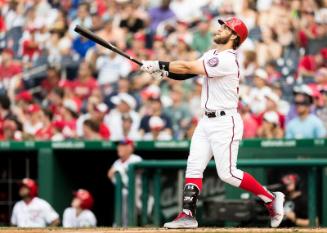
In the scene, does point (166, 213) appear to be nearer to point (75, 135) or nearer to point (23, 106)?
point (75, 135)

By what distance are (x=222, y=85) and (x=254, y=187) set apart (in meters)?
0.86

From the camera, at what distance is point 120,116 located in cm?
A: 1294

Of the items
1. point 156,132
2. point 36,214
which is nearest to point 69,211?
point 36,214

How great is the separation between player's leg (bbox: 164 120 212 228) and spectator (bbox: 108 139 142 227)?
2.94 meters

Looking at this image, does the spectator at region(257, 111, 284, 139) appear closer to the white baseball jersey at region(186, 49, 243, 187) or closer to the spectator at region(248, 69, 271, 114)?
the spectator at region(248, 69, 271, 114)

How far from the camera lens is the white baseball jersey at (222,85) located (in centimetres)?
771

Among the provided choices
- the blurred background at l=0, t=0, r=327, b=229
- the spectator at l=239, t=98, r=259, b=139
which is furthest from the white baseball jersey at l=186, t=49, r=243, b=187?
the spectator at l=239, t=98, r=259, b=139

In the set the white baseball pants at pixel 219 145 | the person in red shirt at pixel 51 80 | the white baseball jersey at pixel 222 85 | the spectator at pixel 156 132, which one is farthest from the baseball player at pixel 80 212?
the person in red shirt at pixel 51 80

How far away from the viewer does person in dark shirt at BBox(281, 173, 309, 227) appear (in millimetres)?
10268

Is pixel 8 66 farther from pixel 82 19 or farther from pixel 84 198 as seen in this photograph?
pixel 84 198

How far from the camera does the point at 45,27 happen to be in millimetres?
16016

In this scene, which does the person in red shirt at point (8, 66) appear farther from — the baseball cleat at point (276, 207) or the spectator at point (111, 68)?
the baseball cleat at point (276, 207)

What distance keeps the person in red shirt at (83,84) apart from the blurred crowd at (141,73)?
2cm

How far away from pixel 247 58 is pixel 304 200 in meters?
3.54
